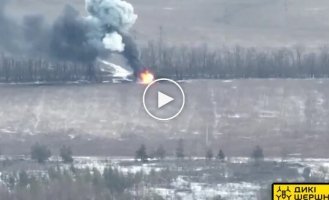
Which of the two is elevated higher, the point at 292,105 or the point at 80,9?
the point at 80,9

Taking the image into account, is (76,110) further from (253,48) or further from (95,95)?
(253,48)

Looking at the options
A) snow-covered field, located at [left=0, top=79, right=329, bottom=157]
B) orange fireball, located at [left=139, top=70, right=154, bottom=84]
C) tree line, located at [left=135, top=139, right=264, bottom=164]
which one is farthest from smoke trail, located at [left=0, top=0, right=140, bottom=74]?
tree line, located at [left=135, top=139, right=264, bottom=164]

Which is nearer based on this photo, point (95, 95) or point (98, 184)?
point (98, 184)

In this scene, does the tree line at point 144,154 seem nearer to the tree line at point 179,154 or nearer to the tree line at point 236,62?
the tree line at point 179,154

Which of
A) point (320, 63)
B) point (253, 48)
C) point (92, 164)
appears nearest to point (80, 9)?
point (253, 48)
